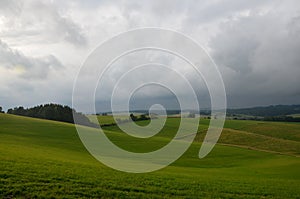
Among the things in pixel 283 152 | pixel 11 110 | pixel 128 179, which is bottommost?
pixel 283 152

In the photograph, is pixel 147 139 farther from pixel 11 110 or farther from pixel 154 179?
pixel 11 110

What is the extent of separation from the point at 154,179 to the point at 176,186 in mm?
2100

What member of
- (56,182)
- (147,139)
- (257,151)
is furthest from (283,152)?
(56,182)

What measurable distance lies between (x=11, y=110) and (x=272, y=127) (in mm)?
121629

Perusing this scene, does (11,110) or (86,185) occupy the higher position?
(11,110)

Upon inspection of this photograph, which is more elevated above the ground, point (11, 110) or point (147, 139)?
point (11, 110)

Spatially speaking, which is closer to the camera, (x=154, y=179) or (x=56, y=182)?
(x=56, y=182)

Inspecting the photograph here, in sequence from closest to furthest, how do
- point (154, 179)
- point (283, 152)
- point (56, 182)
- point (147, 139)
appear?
point (56, 182), point (154, 179), point (283, 152), point (147, 139)

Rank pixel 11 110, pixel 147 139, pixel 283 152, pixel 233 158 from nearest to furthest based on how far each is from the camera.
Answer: pixel 233 158 → pixel 283 152 → pixel 147 139 → pixel 11 110

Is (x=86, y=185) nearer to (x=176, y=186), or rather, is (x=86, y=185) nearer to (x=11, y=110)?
(x=176, y=186)

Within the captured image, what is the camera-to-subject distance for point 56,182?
17938mm

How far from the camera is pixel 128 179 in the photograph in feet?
70.6

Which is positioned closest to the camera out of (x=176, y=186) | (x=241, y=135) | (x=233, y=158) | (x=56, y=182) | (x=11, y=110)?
(x=56, y=182)

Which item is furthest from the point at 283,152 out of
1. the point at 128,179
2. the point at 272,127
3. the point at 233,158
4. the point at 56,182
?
the point at 56,182
